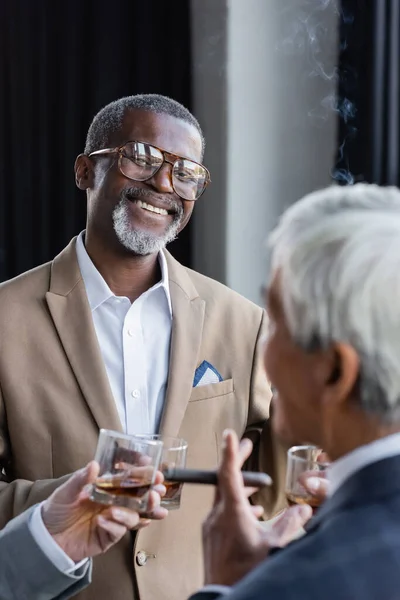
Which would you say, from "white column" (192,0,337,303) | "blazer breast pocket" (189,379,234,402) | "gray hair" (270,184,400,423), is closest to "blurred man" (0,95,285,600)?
"blazer breast pocket" (189,379,234,402)

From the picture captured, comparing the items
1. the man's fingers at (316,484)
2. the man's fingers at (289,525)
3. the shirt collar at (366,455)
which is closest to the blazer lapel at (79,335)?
the man's fingers at (316,484)

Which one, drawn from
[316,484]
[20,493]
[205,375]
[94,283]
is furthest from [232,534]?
[94,283]

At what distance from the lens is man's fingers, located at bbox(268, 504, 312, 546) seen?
48.6 inches

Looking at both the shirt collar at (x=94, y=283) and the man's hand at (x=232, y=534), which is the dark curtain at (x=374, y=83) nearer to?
the shirt collar at (x=94, y=283)

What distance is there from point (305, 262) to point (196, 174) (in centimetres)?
117

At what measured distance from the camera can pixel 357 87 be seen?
3.21 m

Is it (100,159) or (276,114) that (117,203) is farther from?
(276,114)

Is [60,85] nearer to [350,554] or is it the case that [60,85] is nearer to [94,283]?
[94,283]

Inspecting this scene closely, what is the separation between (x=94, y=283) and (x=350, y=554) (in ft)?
4.14

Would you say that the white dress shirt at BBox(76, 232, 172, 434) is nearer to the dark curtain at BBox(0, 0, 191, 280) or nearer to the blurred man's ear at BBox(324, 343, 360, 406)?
the blurred man's ear at BBox(324, 343, 360, 406)

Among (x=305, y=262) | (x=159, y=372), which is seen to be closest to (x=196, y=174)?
(x=159, y=372)

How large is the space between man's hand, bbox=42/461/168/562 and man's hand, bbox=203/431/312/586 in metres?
0.24

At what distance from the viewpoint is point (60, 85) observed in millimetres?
4086

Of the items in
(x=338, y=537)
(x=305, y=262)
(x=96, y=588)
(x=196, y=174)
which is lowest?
(x=96, y=588)
